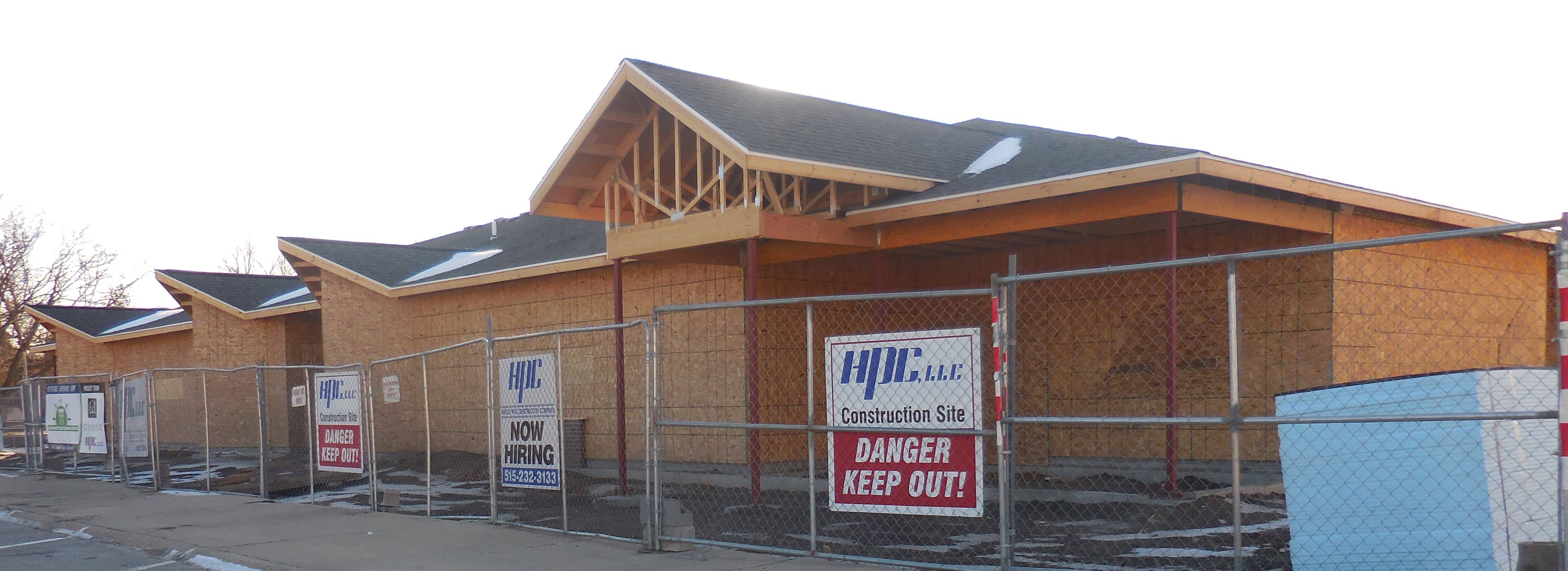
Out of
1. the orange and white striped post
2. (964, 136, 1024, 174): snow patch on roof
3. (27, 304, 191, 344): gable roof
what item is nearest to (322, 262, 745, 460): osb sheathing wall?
(964, 136, 1024, 174): snow patch on roof

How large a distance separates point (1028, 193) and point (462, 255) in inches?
687

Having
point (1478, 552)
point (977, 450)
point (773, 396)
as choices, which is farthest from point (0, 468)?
point (1478, 552)

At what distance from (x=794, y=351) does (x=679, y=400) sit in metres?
2.04

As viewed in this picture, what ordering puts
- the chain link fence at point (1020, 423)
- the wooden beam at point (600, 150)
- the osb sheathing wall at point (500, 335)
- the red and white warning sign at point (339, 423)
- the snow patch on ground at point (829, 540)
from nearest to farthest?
the chain link fence at point (1020, 423)
the snow patch on ground at point (829, 540)
the red and white warning sign at point (339, 423)
the wooden beam at point (600, 150)
the osb sheathing wall at point (500, 335)

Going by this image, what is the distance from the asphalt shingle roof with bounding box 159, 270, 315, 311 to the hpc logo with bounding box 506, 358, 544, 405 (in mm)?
18148

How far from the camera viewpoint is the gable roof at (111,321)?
32.5 m

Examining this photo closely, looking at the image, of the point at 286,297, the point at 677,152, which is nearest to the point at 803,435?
the point at 677,152

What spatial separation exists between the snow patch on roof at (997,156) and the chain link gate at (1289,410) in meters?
1.85

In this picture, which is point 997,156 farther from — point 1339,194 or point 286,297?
point 286,297

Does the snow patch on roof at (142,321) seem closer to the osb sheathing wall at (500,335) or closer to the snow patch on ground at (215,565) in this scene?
the osb sheathing wall at (500,335)

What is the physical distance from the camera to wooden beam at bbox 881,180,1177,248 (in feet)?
40.0


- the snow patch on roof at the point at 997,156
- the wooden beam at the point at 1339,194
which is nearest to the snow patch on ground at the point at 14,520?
the snow patch on roof at the point at 997,156

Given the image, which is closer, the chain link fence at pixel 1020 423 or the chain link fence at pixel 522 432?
the chain link fence at pixel 1020 423

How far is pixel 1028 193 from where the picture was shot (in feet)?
41.7
